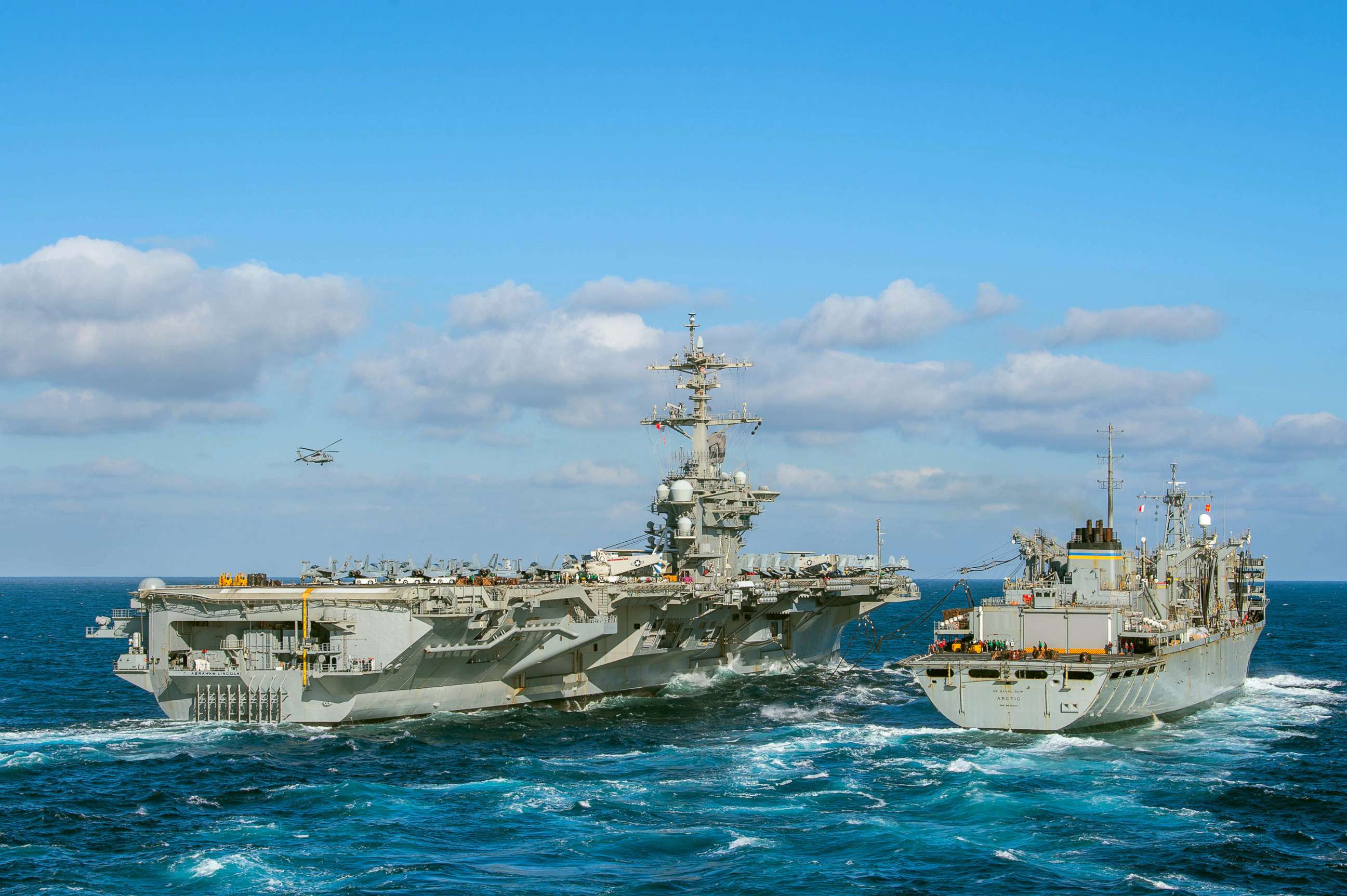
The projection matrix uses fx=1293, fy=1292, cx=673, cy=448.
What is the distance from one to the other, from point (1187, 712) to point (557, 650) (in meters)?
17.0

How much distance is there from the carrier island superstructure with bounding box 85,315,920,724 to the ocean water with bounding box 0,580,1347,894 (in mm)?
989

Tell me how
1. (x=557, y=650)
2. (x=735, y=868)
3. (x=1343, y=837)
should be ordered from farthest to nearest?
(x=557, y=650) → (x=1343, y=837) → (x=735, y=868)

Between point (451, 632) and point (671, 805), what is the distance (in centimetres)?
957

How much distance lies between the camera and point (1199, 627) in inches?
1491

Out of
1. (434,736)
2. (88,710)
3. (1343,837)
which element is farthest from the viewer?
(88,710)

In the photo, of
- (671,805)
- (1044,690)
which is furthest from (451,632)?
(1044,690)

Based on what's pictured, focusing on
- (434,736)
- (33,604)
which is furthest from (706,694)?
(33,604)

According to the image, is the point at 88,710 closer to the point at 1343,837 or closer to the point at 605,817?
the point at 605,817

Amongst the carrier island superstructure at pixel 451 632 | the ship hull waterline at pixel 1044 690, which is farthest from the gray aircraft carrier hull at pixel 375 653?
the ship hull waterline at pixel 1044 690

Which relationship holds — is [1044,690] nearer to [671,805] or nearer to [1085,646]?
[1085,646]

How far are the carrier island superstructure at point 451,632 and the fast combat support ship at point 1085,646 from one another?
7.73 m

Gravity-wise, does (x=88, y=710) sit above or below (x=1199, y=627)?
below

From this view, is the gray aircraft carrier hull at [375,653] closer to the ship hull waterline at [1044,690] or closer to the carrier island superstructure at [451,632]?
the carrier island superstructure at [451,632]

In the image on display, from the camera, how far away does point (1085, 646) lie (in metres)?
31.5
